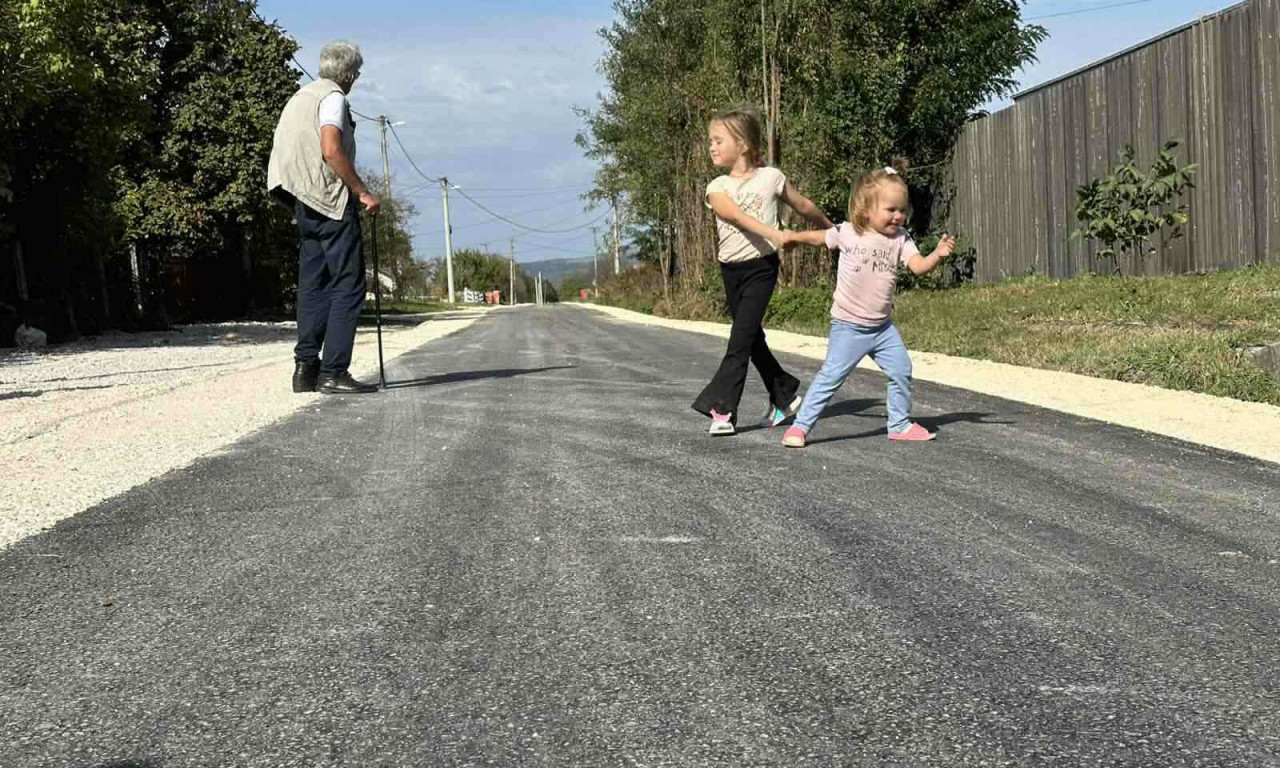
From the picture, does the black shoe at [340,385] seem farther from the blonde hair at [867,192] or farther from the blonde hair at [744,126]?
the blonde hair at [867,192]

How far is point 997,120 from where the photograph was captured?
17.0 m

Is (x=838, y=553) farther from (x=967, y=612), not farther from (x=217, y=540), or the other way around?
(x=217, y=540)

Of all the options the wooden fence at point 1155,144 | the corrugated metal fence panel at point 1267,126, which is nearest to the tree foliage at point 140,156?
the wooden fence at point 1155,144

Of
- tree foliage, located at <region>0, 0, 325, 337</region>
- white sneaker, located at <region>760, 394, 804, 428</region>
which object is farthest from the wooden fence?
tree foliage, located at <region>0, 0, 325, 337</region>

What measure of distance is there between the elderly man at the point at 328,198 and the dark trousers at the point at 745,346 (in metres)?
2.78

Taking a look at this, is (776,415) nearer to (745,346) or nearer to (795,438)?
(745,346)

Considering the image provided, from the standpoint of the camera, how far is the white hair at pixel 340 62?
709 cm

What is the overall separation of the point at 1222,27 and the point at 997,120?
17.7 ft

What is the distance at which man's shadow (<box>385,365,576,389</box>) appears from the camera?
796 cm

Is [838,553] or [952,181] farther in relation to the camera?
[952,181]

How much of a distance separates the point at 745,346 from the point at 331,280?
3.24 m

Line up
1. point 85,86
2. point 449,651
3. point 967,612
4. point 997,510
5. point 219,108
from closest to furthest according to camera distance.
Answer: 1. point 449,651
2. point 967,612
3. point 997,510
4. point 85,86
5. point 219,108

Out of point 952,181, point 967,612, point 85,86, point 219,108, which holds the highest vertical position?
point 219,108

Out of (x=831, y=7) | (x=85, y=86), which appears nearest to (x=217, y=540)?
(x=85, y=86)
